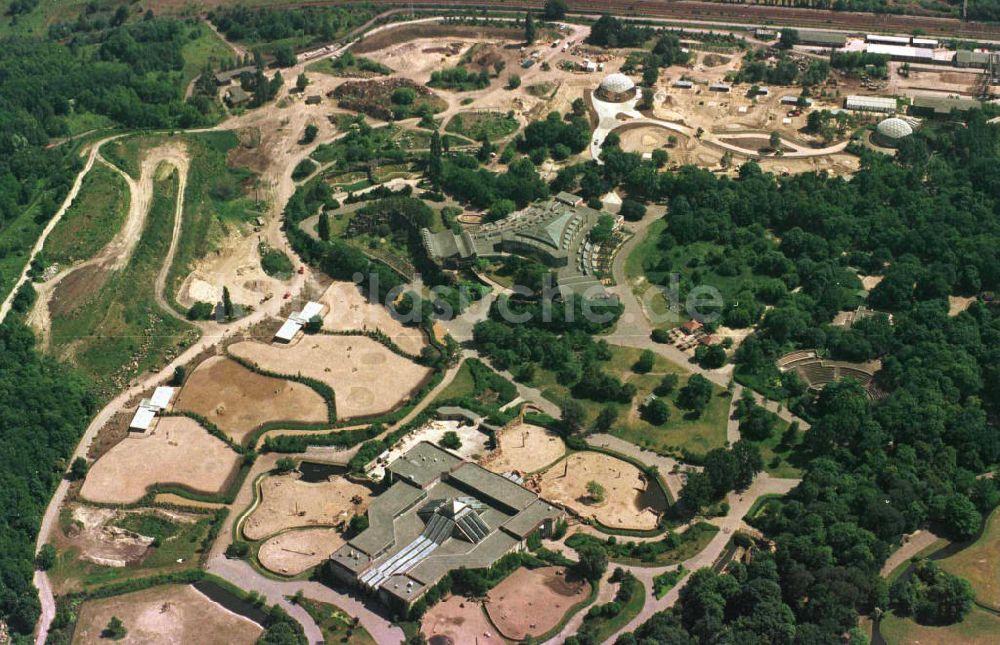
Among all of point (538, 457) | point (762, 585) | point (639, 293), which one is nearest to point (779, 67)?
point (639, 293)

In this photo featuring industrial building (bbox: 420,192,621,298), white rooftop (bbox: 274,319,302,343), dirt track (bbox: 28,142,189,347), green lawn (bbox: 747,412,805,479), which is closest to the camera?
green lawn (bbox: 747,412,805,479)

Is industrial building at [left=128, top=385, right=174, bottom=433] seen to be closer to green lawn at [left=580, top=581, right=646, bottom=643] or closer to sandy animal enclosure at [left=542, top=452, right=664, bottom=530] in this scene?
sandy animal enclosure at [left=542, top=452, right=664, bottom=530]

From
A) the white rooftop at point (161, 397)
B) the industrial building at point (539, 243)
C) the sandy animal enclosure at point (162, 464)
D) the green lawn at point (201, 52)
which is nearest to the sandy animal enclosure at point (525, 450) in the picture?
the industrial building at point (539, 243)

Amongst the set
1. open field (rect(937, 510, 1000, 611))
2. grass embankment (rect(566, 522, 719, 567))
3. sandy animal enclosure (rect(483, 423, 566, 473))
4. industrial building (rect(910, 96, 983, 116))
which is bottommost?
open field (rect(937, 510, 1000, 611))

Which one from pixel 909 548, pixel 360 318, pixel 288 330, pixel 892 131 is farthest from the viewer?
pixel 892 131

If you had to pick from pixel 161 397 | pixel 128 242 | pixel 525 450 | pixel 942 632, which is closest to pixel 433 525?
pixel 525 450

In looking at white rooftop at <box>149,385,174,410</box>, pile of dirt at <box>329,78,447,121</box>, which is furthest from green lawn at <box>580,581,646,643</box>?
pile of dirt at <box>329,78,447,121</box>

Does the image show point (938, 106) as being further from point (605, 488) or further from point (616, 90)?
point (605, 488)
